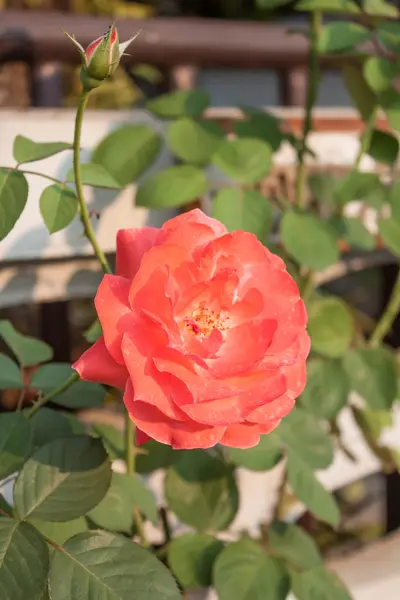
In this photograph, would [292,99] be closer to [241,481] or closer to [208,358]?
[241,481]

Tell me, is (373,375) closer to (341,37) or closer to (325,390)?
(325,390)

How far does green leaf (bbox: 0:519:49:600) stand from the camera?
485 millimetres

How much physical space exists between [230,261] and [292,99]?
3.15 ft

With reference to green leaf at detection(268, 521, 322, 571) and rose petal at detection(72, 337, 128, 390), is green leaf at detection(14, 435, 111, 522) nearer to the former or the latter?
rose petal at detection(72, 337, 128, 390)

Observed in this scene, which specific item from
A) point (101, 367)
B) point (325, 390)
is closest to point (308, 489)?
point (325, 390)

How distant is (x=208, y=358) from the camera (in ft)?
1.53

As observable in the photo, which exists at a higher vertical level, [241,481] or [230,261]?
[230,261]

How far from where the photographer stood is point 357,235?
109 cm

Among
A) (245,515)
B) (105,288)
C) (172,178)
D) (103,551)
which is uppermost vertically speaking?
(105,288)

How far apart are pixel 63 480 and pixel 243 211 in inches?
16.0

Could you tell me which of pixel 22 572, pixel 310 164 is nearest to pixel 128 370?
pixel 22 572

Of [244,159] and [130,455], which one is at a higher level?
[244,159]

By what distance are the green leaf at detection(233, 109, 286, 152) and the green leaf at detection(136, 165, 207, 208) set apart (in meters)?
0.11

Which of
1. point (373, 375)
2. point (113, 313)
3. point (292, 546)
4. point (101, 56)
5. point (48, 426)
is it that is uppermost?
point (101, 56)
